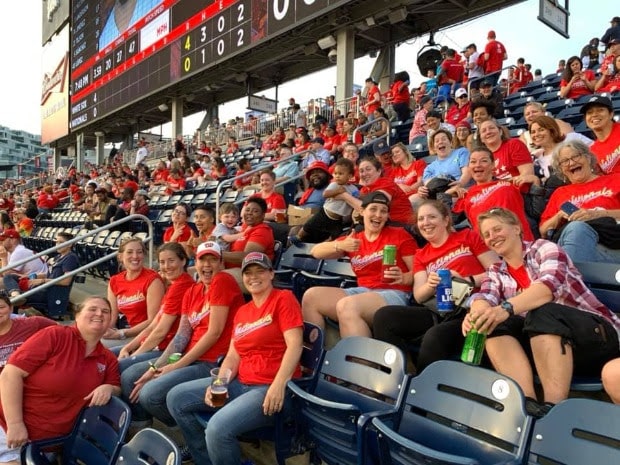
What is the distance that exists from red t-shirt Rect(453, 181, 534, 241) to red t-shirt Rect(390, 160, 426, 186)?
1.70 metres

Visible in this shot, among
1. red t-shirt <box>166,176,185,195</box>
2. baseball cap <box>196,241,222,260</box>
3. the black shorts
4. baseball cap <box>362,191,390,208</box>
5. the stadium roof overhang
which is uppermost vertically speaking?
the stadium roof overhang

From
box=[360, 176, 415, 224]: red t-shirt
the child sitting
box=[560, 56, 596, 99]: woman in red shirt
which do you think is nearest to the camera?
box=[360, 176, 415, 224]: red t-shirt

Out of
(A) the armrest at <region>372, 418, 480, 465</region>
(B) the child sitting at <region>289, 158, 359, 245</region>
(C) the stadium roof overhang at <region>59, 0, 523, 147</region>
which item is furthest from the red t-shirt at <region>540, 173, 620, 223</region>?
(C) the stadium roof overhang at <region>59, 0, 523, 147</region>

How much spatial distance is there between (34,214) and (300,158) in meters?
8.24

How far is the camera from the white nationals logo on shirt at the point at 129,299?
381 centimetres

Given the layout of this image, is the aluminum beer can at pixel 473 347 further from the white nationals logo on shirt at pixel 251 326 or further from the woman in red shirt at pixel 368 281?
the white nationals logo on shirt at pixel 251 326

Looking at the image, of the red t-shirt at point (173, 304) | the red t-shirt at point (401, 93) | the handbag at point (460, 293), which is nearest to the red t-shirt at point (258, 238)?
the red t-shirt at point (173, 304)

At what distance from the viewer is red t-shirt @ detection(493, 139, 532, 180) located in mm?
3871

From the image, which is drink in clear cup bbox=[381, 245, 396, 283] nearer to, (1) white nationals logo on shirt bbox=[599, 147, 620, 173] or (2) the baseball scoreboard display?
(1) white nationals logo on shirt bbox=[599, 147, 620, 173]

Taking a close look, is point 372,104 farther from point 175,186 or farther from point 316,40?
point 316,40

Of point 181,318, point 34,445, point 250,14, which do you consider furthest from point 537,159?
point 250,14

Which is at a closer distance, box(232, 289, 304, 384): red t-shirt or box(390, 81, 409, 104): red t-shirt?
box(232, 289, 304, 384): red t-shirt

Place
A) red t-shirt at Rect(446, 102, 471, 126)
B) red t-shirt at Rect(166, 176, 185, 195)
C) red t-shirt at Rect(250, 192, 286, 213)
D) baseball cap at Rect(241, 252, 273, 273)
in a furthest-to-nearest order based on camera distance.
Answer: red t-shirt at Rect(166, 176, 185, 195), red t-shirt at Rect(446, 102, 471, 126), red t-shirt at Rect(250, 192, 286, 213), baseball cap at Rect(241, 252, 273, 273)

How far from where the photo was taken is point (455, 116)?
301 inches
